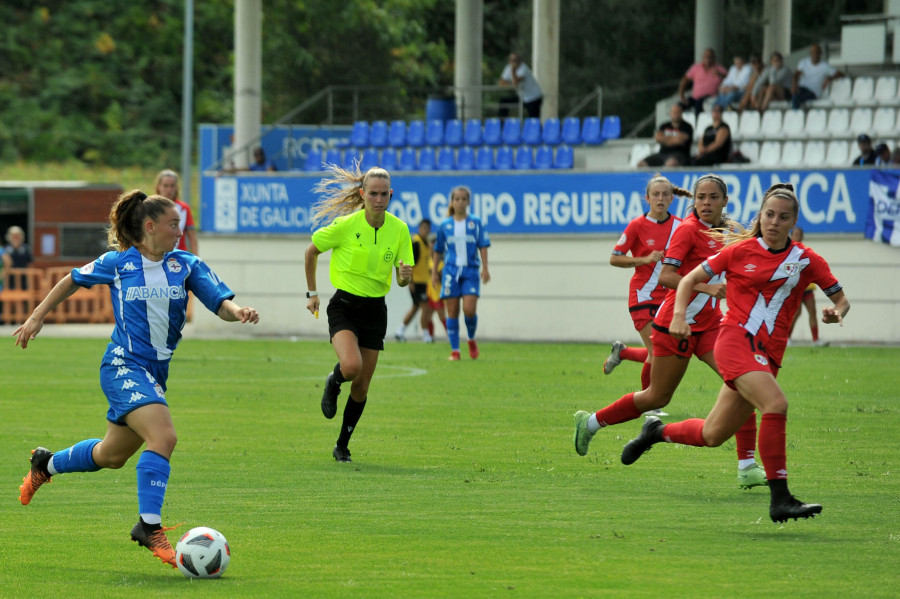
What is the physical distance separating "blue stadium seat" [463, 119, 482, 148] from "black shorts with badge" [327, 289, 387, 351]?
17.5 m

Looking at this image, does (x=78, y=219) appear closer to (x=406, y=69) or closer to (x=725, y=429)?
(x=406, y=69)

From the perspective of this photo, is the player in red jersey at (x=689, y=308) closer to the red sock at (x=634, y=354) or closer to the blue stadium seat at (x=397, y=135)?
the red sock at (x=634, y=354)

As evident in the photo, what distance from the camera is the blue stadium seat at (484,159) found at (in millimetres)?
25938

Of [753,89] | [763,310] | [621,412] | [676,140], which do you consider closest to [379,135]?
[676,140]

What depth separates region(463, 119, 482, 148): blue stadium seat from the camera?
2747 centimetres

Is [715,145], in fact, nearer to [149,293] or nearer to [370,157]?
[370,157]

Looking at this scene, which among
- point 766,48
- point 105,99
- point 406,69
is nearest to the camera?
point 766,48

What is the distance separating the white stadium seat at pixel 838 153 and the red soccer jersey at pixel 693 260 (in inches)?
596

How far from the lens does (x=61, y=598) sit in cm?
589

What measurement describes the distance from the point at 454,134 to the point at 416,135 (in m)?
0.82

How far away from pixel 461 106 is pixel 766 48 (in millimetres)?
8100

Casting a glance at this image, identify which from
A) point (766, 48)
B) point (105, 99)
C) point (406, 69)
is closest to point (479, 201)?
point (766, 48)

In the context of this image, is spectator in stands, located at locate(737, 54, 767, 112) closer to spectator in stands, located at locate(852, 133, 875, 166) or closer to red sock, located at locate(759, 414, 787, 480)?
spectator in stands, located at locate(852, 133, 875, 166)

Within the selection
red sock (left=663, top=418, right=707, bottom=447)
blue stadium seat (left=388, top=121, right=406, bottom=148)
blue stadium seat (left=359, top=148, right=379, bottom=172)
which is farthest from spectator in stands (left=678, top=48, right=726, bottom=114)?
red sock (left=663, top=418, right=707, bottom=447)
